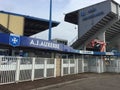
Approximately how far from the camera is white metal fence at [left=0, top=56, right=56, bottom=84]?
14912mm

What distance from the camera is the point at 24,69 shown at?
16828 millimetres

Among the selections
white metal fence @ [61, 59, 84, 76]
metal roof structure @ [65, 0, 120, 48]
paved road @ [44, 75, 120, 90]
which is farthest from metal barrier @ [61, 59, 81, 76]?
metal roof structure @ [65, 0, 120, 48]

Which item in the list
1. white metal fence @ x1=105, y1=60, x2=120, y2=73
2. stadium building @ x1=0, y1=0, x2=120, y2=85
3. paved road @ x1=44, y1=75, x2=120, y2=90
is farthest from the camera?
white metal fence @ x1=105, y1=60, x2=120, y2=73

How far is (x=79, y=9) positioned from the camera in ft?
152

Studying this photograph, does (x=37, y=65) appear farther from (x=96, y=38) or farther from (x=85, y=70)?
(x=96, y=38)

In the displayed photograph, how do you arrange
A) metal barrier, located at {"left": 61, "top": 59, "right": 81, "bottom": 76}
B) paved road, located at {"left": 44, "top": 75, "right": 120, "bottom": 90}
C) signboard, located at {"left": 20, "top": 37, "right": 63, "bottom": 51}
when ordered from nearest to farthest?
paved road, located at {"left": 44, "top": 75, "right": 120, "bottom": 90}, signboard, located at {"left": 20, "top": 37, "right": 63, "bottom": 51}, metal barrier, located at {"left": 61, "top": 59, "right": 81, "bottom": 76}

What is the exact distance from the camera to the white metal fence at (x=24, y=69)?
14912 millimetres

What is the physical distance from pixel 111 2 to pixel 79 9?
30.3 ft

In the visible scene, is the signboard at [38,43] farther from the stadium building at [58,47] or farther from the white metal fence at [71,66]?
the white metal fence at [71,66]

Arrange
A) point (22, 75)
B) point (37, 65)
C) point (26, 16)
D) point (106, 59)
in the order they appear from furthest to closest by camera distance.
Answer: point (106, 59), point (26, 16), point (37, 65), point (22, 75)

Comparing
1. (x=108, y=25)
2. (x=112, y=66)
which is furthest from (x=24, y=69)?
(x=108, y=25)

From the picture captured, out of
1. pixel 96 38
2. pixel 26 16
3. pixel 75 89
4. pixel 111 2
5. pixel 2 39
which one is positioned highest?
pixel 111 2

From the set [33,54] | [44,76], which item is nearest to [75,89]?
[44,76]

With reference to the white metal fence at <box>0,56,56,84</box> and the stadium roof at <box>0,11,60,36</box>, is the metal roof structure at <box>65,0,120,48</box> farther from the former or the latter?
the white metal fence at <box>0,56,56,84</box>
